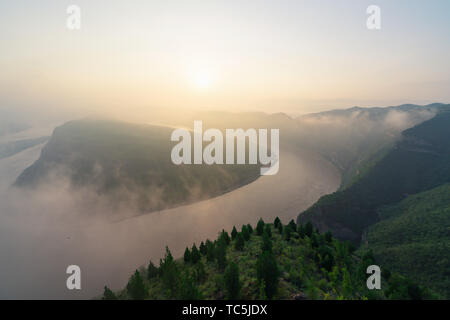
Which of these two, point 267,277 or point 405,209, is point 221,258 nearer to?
point 267,277

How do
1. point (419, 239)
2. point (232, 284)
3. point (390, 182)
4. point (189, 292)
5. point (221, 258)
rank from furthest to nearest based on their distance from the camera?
point (390, 182)
point (419, 239)
point (221, 258)
point (232, 284)
point (189, 292)

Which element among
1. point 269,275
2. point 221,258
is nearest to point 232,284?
point 269,275

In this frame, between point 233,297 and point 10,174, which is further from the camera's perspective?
point 10,174

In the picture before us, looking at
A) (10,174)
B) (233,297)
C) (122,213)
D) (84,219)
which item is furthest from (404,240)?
(10,174)

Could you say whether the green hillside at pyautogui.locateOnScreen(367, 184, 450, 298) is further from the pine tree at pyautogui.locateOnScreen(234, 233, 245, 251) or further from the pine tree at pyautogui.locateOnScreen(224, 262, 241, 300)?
the pine tree at pyautogui.locateOnScreen(224, 262, 241, 300)

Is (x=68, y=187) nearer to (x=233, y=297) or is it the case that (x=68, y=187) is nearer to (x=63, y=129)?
A: (x=63, y=129)

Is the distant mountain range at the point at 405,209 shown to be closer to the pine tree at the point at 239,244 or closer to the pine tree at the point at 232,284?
the pine tree at the point at 239,244
